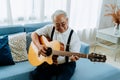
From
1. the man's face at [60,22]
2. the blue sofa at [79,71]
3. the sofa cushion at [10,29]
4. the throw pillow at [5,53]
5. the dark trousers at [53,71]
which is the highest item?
the man's face at [60,22]

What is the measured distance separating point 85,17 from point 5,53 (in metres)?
2.02

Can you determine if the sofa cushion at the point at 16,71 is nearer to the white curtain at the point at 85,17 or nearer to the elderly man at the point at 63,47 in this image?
the elderly man at the point at 63,47

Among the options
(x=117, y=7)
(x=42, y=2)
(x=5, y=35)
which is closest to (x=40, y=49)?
(x=5, y=35)

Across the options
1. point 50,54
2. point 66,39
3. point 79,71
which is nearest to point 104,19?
point 79,71

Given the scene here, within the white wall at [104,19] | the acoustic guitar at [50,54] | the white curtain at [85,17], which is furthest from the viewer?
the white wall at [104,19]

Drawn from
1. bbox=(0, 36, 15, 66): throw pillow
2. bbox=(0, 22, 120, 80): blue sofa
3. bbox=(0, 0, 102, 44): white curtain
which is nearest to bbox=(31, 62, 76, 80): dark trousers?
bbox=(0, 22, 120, 80): blue sofa

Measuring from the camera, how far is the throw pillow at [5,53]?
2.21 meters

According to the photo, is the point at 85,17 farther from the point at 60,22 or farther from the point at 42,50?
the point at 42,50

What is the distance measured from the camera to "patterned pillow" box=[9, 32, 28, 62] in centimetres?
236

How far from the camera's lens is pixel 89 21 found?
3.85 m

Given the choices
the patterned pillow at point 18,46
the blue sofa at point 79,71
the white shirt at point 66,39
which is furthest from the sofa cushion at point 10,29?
the white shirt at point 66,39

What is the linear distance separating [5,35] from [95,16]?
2114mm

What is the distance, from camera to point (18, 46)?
2.38 m

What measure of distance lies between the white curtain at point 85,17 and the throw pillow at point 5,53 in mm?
1654
